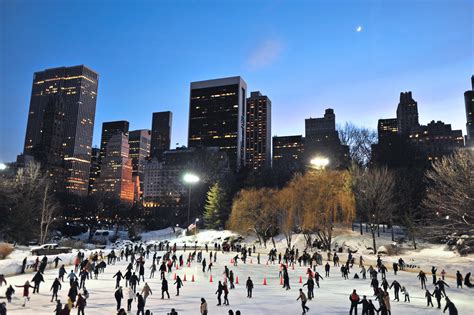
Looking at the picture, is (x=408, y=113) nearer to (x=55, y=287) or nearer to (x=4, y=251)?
(x=4, y=251)

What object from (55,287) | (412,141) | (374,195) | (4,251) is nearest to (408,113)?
(412,141)

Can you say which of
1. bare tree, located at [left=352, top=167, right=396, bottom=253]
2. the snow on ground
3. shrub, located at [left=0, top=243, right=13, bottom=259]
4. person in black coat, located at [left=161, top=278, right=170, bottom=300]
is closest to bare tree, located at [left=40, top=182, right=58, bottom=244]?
shrub, located at [left=0, top=243, right=13, bottom=259]

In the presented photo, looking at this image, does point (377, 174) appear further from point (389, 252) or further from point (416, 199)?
point (416, 199)

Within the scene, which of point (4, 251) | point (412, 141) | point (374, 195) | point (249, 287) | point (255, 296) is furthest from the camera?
point (412, 141)

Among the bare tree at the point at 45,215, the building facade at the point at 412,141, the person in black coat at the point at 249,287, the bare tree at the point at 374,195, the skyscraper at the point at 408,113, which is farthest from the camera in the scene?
the skyscraper at the point at 408,113

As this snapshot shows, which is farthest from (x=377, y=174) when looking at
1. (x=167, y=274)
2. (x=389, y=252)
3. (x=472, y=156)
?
(x=167, y=274)

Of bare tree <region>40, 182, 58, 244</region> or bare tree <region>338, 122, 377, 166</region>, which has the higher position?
bare tree <region>338, 122, 377, 166</region>

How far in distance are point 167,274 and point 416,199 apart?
42017mm

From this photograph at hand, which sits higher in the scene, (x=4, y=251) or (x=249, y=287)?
(x=4, y=251)

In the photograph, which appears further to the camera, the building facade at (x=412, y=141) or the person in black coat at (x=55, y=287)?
the building facade at (x=412, y=141)

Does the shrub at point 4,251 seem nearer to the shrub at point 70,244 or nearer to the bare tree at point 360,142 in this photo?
the shrub at point 70,244

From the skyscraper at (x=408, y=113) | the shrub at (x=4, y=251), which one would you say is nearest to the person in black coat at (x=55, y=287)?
the shrub at (x=4, y=251)

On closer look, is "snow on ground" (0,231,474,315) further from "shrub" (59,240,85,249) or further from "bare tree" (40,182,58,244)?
"bare tree" (40,182,58,244)

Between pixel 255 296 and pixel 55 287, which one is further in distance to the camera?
pixel 255 296
